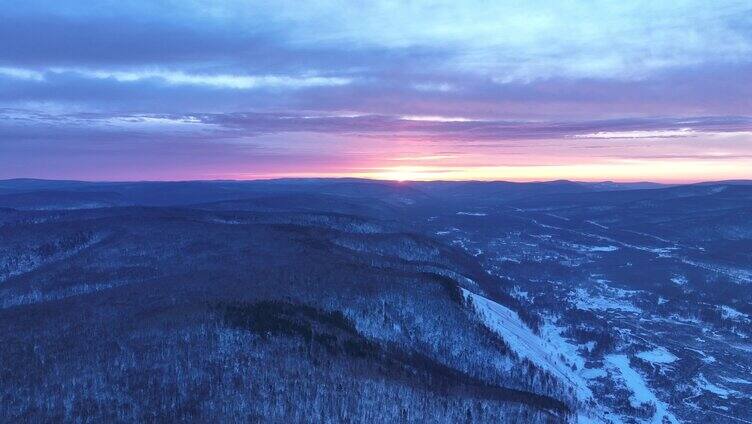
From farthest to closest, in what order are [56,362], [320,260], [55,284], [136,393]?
[320,260], [55,284], [56,362], [136,393]

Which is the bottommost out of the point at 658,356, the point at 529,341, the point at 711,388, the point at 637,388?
the point at 711,388

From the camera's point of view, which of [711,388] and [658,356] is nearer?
[711,388]

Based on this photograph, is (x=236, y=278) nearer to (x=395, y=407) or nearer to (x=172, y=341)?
(x=172, y=341)

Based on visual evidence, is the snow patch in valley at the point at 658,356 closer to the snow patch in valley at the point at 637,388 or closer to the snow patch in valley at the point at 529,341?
the snow patch in valley at the point at 637,388

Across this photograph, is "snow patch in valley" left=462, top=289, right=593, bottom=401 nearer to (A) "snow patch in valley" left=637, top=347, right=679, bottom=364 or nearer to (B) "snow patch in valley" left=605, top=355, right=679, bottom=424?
(B) "snow patch in valley" left=605, top=355, right=679, bottom=424

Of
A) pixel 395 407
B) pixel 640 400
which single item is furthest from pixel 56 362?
pixel 640 400

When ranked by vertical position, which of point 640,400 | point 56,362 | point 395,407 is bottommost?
point 640,400

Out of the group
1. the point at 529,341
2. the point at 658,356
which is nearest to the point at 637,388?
the point at 658,356

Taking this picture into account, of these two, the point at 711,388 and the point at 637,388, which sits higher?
the point at 637,388

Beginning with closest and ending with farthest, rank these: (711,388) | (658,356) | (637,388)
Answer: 1. (637,388)
2. (711,388)
3. (658,356)

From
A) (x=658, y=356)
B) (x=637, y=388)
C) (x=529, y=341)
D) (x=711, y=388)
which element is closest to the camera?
(x=637, y=388)

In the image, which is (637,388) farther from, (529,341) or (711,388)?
(529,341)
